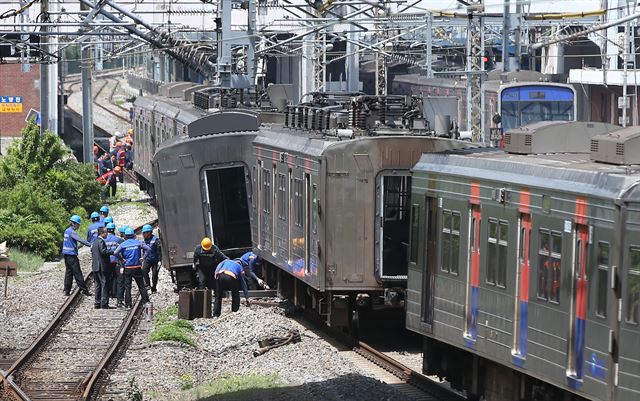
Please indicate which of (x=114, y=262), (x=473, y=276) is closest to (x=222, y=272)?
(x=114, y=262)

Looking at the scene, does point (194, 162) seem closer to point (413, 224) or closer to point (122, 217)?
point (413, 224)

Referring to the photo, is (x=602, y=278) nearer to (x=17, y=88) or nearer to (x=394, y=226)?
(x=394, y=226)

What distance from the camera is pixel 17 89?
2539 inches

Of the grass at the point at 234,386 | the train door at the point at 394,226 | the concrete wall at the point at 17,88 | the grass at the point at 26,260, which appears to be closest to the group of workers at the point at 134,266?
the train door at the point at 394,226

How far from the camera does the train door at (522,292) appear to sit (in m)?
12.0

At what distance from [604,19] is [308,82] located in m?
10.5

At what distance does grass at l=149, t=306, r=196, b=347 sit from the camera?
19422 millimetres

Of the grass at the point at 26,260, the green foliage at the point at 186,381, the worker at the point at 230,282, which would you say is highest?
the worker at the point at 230,282

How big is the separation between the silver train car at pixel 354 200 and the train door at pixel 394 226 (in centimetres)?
1

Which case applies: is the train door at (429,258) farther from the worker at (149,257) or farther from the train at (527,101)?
the train at (527,101)

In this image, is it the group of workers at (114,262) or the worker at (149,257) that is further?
the worker at (149,257)

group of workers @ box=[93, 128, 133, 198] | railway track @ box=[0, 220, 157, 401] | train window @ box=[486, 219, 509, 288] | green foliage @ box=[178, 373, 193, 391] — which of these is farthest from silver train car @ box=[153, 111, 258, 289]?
group of workers @ box=[93, 128, 133, 198]

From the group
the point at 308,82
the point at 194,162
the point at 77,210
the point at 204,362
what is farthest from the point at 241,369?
the point at 308,82

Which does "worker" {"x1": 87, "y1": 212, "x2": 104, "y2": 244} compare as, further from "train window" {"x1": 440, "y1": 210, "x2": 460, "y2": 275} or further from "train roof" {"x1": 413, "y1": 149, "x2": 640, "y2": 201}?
"train window" {"x1": 440, "y1": 210, "x2": 460, "y2": 275}
